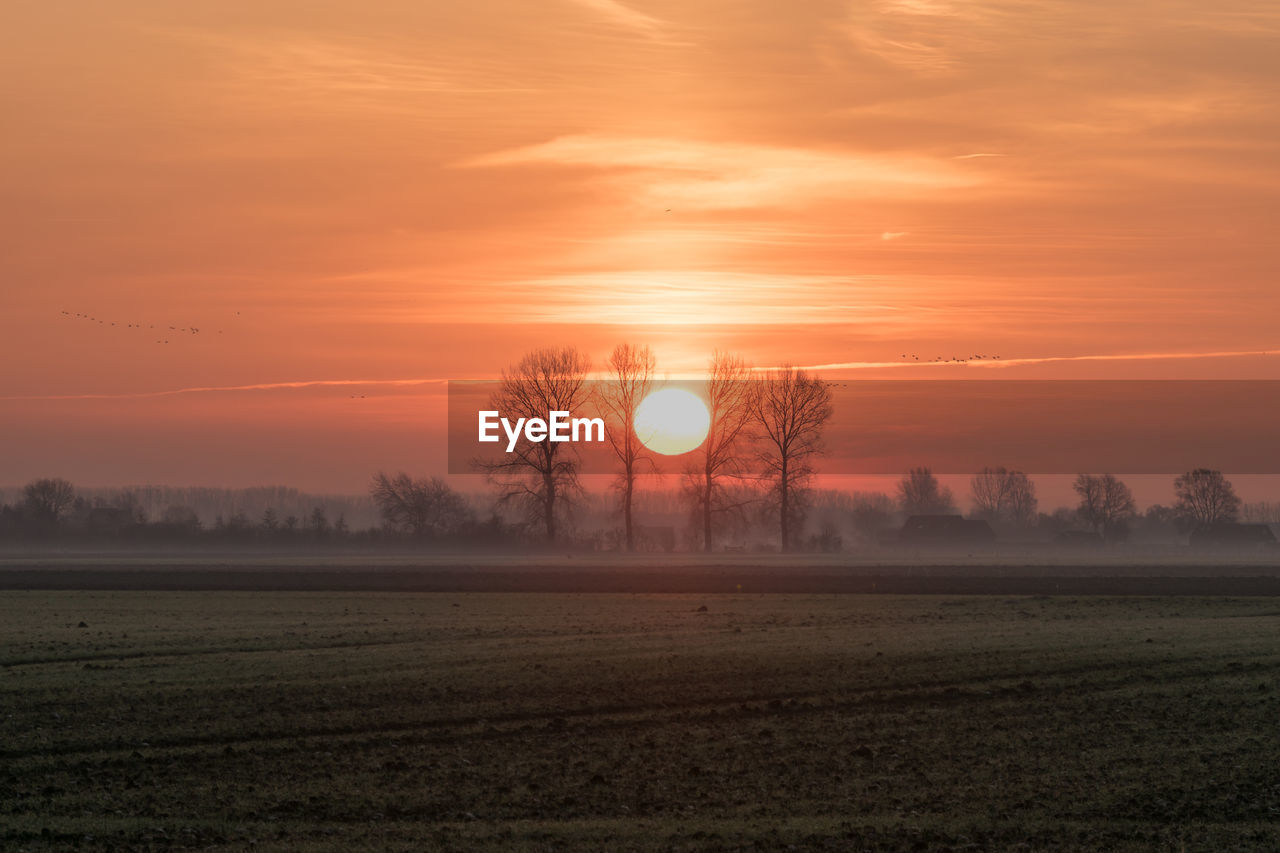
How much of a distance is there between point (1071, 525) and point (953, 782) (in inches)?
7073

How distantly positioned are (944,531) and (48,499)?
103 m

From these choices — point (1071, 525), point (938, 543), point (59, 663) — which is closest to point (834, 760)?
point (59, 663)

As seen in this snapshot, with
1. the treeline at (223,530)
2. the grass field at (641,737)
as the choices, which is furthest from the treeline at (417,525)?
the grass field at (641,737)

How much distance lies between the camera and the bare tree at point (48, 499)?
124 meters

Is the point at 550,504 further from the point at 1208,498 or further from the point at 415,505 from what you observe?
the point at 1208,498

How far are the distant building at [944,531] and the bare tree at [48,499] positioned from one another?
3760 inches

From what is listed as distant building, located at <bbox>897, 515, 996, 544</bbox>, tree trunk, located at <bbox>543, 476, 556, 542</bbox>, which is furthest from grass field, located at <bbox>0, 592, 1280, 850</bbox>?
distant building, located at <bbox>897, 515, 996, 544</bbox>

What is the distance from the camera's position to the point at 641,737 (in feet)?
70.9

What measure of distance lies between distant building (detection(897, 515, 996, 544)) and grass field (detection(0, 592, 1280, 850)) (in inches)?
4458

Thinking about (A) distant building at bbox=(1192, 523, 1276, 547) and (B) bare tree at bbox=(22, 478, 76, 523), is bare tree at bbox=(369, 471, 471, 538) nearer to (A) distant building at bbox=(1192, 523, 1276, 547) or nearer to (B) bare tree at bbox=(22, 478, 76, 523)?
(B) bare tree at bbox=(22, 478, 76, 523)

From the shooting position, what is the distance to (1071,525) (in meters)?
187

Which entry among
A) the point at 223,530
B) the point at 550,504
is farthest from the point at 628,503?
the point at 223,530

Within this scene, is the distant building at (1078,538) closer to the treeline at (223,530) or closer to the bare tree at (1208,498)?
the bare tree at (1208,498)

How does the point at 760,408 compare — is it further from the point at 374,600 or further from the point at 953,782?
the point at 953,782
